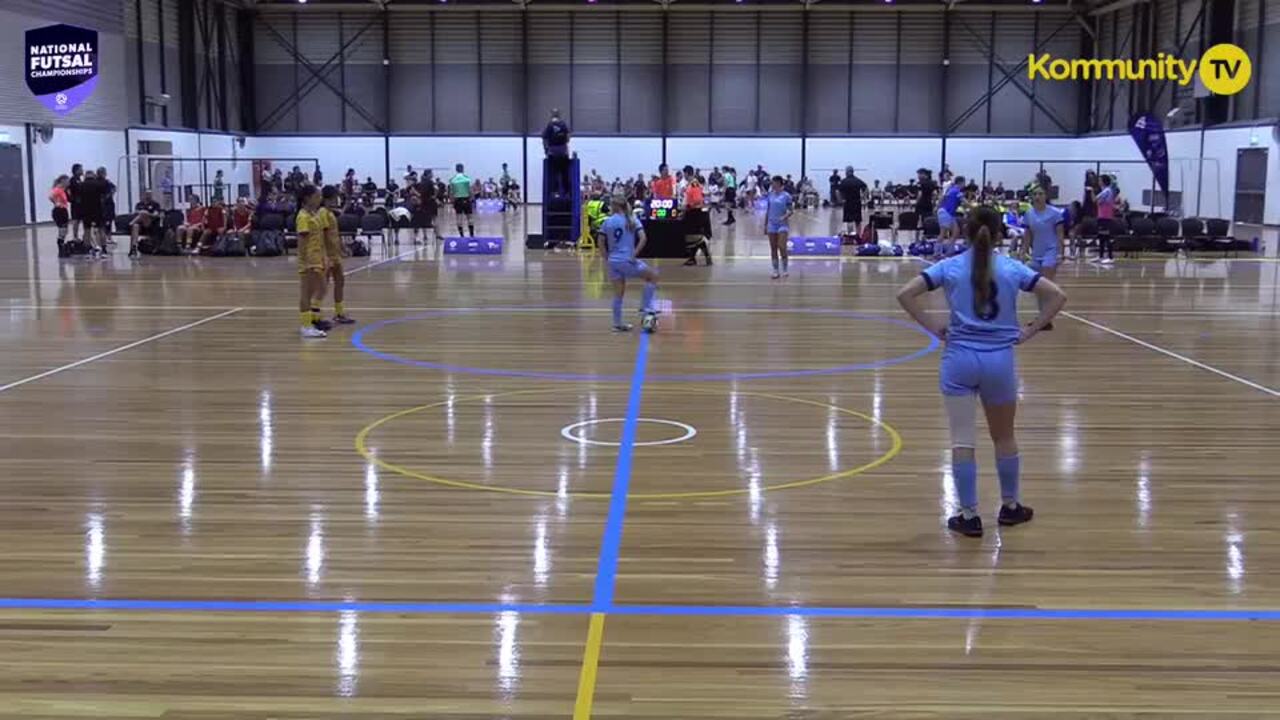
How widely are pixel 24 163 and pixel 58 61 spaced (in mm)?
3014

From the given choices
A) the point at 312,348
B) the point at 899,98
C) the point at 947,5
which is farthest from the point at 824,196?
the point at 312,348

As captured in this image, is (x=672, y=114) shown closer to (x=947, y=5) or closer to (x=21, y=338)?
(x=947, y=5)

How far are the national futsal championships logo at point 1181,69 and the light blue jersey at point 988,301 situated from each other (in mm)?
34742

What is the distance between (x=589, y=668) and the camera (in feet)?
16.3

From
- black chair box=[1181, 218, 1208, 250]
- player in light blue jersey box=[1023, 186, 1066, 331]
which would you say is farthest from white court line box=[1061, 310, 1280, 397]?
black chair box=[1181, 218, 1208, 250]

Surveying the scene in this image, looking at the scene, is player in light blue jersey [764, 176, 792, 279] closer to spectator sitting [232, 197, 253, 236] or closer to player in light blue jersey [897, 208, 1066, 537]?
spectator sitting [232, 197, 253, 236]

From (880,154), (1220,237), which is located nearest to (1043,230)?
(1220,237)

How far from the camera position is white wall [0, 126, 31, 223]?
3356cm

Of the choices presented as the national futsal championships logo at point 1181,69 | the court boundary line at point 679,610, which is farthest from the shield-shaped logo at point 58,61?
the court boundary line at point 679,610

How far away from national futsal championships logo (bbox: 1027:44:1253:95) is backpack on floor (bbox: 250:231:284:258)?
26.4 metres

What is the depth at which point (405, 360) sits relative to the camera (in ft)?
41.4

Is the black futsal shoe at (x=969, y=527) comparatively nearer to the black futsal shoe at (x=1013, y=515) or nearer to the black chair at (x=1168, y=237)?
the black futsal shoe at (x=1013, y=515)

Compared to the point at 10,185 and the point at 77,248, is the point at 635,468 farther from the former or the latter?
the point at 10,185

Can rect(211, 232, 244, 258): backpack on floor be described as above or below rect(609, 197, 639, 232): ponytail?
below
